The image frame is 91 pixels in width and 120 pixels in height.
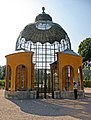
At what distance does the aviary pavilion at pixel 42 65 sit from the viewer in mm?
20672

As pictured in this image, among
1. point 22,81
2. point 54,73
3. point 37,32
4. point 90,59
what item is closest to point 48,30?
point 37,32

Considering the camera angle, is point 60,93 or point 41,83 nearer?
point 60,93

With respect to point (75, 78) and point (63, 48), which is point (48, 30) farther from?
point (75, 78)

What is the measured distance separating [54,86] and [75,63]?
338cm

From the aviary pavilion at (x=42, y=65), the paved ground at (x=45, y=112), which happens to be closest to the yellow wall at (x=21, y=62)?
the aviary pavilion at (x=42, y=65)

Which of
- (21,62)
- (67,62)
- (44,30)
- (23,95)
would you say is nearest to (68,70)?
(67,62)

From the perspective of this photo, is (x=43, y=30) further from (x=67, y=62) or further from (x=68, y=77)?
(x=68, y=77)

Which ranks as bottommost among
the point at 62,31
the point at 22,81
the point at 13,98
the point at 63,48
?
the point at 13,98

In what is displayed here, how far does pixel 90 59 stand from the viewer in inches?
1912

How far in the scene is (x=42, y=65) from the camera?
24062 millimetres

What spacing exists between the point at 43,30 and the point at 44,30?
14 cm

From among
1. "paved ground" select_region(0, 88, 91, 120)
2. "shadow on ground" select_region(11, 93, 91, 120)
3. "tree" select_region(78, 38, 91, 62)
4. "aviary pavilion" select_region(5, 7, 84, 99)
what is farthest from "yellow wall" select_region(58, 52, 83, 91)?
"tree" select_region(78, 38, 91, 62)

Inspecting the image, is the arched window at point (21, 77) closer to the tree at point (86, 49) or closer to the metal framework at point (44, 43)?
the metal framework at point (44, 43)

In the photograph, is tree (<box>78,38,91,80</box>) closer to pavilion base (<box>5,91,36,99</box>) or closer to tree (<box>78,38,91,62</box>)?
tree (<box>78,38,91,62</box>)
